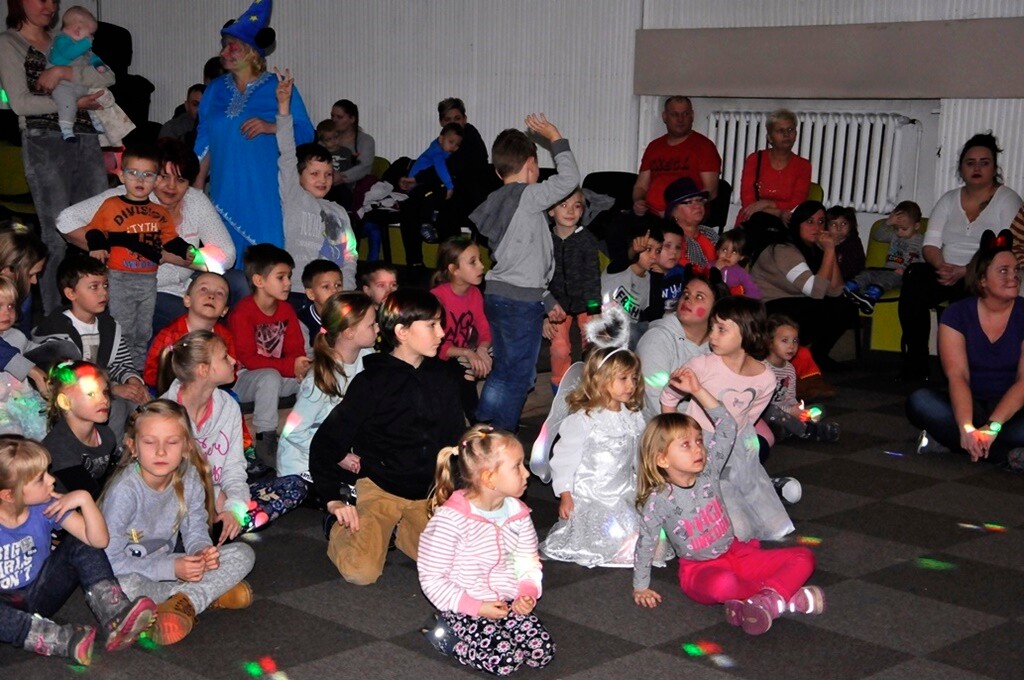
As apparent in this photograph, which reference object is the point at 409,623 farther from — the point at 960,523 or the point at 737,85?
the point at 737,85

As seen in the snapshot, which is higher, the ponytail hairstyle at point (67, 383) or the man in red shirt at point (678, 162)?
the man in red shirt at point (678, 162)

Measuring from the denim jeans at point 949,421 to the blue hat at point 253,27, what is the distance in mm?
3914

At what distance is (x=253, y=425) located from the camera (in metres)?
5.87

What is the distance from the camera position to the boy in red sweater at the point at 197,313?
550 centimetres

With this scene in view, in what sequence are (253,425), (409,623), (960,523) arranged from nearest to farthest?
(409,623) < (960,523) < (253,425)

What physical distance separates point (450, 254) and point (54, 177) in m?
2.32

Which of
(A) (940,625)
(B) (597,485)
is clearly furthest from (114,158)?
(A) (940,625)

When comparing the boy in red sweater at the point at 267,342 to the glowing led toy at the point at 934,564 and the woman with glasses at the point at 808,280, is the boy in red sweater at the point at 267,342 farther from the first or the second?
the woman with glasses at the point at 808,280

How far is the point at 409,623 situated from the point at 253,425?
2.09 m

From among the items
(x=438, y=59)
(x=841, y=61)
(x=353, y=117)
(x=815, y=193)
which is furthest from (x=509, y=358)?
(x=438, y=59)

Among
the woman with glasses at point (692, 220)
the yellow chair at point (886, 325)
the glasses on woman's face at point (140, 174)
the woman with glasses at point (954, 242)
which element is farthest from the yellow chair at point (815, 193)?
the glasses on woman's face at point (140, 174)

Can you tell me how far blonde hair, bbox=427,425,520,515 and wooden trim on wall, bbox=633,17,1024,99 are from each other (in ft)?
21.0

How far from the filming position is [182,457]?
13.5 feet

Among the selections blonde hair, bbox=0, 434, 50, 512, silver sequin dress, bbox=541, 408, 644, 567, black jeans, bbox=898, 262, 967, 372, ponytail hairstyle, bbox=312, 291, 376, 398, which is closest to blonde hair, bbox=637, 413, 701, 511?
silver sequin dress, bbox=541, 408, 644, 567
